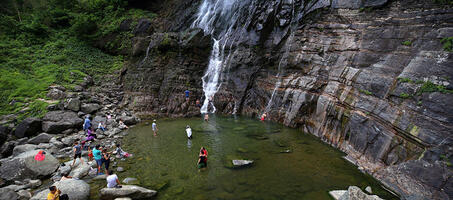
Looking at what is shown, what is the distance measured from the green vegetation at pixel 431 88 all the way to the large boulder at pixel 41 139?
2412 cm

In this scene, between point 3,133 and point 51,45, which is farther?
point 51,45

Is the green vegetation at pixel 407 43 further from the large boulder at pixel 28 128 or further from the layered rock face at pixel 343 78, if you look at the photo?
the large boulder at pixel 28 128

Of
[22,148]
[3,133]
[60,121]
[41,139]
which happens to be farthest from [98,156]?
[3,133]

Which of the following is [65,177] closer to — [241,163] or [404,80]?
[241,163]

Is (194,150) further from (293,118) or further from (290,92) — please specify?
(290,92)

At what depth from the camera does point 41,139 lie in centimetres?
1438

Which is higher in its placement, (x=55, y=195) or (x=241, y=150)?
(x=55, y=195)

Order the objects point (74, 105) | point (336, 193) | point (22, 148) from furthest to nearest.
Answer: point (74, 105) → point (22, 148) → point (336, 193)

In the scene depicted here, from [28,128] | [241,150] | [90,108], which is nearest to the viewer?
[241,150]

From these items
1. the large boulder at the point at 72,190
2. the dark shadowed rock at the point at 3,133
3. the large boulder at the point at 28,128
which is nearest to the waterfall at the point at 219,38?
the large boulder at the point at 28,128

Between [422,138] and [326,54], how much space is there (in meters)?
11.0

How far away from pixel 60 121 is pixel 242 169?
643 inches

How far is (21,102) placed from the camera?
17.9m

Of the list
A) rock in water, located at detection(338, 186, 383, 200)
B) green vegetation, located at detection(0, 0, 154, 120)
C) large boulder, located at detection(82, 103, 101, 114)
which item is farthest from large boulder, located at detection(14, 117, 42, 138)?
rock in water, located at detection(338, 186, 383, 200)
